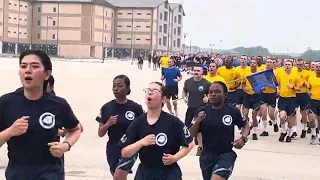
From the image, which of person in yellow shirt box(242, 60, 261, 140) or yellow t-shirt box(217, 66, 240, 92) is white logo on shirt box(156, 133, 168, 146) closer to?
yellow t-shirt box(217, 66, 240, 92)

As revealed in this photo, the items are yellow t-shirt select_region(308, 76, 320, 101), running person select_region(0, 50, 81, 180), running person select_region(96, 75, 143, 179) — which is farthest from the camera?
yellow t-shirt select_region(308, 76, 320, 101)

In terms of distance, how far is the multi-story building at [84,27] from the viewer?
111m

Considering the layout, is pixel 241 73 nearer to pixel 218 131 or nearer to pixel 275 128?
pixel 275 128

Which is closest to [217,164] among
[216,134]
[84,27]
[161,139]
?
[216,134]

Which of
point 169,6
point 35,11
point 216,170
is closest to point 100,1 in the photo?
point 35,11

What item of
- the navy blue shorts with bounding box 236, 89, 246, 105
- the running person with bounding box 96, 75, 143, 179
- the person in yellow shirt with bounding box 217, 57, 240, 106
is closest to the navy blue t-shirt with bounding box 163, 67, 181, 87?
the navy blue shorts with bounding box 236, 89, 246, 105

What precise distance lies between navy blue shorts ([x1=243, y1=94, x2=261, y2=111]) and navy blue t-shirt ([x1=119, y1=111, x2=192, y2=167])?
864cm

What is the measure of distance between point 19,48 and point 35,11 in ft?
28.8

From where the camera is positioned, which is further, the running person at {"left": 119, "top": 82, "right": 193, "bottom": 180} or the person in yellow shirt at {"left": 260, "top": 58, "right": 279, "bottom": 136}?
the person in yellow shirt at {"left": 260, "top": 58, "right": 279, "bottom": 136}

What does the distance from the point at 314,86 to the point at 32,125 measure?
31.7 feet

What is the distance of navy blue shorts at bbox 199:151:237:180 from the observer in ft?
20.5

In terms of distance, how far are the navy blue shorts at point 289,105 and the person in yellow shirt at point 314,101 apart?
38 centimetres

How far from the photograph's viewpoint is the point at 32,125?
4379 mm

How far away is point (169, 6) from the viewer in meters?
136
